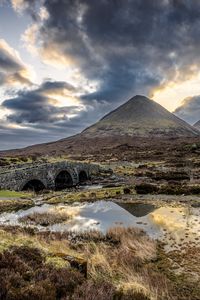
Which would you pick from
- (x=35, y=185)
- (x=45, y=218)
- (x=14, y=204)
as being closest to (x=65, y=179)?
(x=35, y=185)

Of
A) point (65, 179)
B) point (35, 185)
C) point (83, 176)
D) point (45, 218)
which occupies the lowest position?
point (45, 218)

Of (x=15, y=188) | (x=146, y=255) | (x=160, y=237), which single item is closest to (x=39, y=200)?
(x=15, y=188)

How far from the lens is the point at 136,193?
3747 centimetres

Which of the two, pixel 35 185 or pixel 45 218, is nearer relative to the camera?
pixel 45 218

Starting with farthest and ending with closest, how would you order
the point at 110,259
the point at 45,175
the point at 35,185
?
the point at 35,185 < the point at 45,175 < the point at 110,259

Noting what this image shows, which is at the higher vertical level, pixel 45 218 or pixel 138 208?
pixel 138 208

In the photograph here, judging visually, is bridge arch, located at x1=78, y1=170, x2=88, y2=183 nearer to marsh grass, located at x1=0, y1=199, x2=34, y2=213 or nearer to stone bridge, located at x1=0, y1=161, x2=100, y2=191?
stone bridge, located at x1=0, y1=161, x2=100, y2=191

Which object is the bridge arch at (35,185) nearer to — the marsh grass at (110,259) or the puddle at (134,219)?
the puddle at (134,219)

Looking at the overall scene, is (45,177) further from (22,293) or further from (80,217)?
(22,293)

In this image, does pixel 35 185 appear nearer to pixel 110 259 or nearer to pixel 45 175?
pixel 45 175

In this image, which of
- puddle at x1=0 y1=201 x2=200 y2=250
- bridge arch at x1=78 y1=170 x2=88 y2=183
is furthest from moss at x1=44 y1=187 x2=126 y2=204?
bridge arch at x1=78 y1=170 x2=88 y2=183

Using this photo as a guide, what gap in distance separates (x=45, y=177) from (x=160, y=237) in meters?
30.6

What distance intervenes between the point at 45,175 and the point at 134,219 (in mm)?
25189

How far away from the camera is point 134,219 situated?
2438 centimetres
